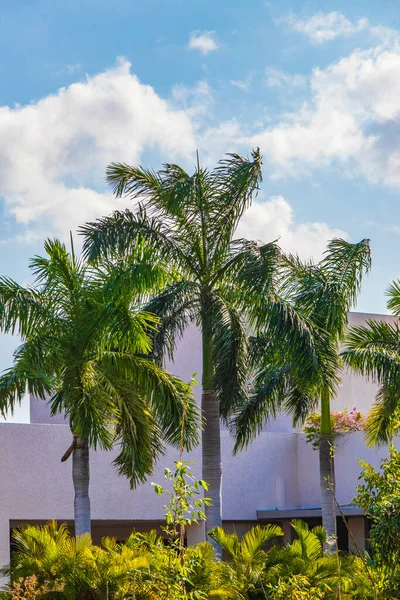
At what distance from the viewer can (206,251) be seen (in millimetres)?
18062

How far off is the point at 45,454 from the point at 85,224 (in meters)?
5.53

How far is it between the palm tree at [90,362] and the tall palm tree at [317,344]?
8.03 feet

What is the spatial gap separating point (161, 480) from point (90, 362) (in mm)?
7554

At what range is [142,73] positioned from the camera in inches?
512

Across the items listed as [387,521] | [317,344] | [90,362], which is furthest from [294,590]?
[317,344]

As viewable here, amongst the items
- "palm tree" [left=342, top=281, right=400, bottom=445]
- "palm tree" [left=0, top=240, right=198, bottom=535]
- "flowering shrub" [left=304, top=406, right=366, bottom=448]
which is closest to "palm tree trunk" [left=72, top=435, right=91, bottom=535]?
"palm tree" [left=0, top=240, right=198, bottom=535]

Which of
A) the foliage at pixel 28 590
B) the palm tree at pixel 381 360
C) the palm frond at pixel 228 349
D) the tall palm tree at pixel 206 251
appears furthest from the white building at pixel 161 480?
the foliage at pixel 28 590

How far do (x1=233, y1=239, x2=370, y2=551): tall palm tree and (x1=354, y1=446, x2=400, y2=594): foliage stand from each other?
8.06 m

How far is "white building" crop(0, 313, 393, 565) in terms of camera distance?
794 inches

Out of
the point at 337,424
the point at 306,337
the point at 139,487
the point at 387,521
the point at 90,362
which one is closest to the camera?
the point at 387,521

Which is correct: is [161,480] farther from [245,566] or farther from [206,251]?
[245,566]

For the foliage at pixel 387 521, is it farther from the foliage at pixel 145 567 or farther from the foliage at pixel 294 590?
the foliage at pixel 145 567

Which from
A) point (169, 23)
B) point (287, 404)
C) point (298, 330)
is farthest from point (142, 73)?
point (287, 404)

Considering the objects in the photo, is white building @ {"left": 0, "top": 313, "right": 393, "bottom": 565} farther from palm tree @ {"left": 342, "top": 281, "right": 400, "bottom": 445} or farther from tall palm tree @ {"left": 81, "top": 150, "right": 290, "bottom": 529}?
tall palm tree @ {"left": 81, "top": 150, "right": 290, "bottom": 529}
